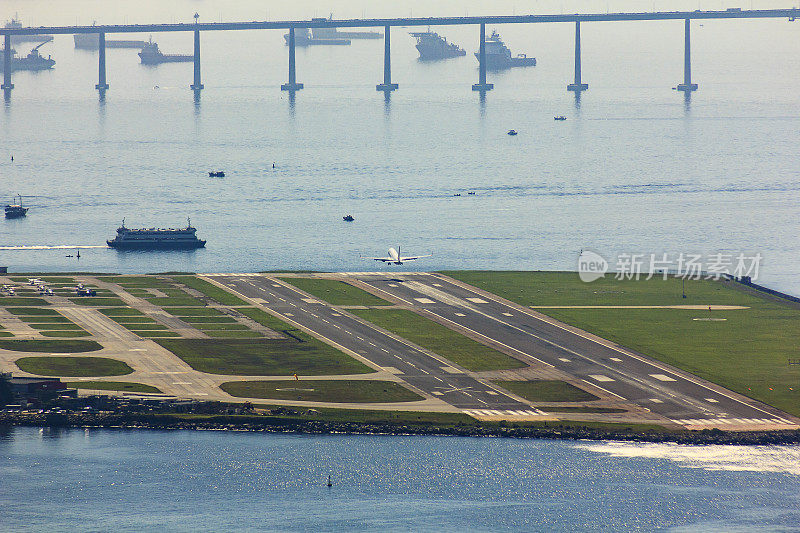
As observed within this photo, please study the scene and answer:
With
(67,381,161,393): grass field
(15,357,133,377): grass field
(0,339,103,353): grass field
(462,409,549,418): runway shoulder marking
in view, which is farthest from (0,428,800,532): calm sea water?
(0,339,103,353): grass field

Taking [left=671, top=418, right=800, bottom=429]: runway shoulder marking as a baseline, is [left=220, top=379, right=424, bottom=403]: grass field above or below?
above

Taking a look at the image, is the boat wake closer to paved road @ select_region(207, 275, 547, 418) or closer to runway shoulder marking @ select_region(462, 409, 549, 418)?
runway shoulder marking @ select_region(462, 409, 549, 418)

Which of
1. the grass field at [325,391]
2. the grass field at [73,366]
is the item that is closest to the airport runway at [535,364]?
the grass field at [325,391]

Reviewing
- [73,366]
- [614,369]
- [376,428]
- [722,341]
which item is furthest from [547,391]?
[73,366]

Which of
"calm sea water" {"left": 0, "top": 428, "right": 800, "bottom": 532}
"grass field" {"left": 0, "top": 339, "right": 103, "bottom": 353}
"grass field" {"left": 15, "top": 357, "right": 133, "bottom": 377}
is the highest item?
"grass field" {"left": 0, "top": 339, "right": 103, "bottom": 353}

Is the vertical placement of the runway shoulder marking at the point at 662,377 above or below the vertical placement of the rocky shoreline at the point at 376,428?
above

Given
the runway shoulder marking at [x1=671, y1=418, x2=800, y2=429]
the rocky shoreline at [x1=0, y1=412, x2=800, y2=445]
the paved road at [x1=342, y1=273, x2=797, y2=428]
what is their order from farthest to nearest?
the paved road at [x1=342, y1=273, x2=797, y2=428] < the runway shoulder marking at [x1=671, y1=418, x2=800, y2=429] < the rocky shoreline at [x1=0, y1=412, x2=800, y2=445]

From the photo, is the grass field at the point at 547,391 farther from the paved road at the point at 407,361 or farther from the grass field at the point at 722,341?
the grass field at the point at 722,341
